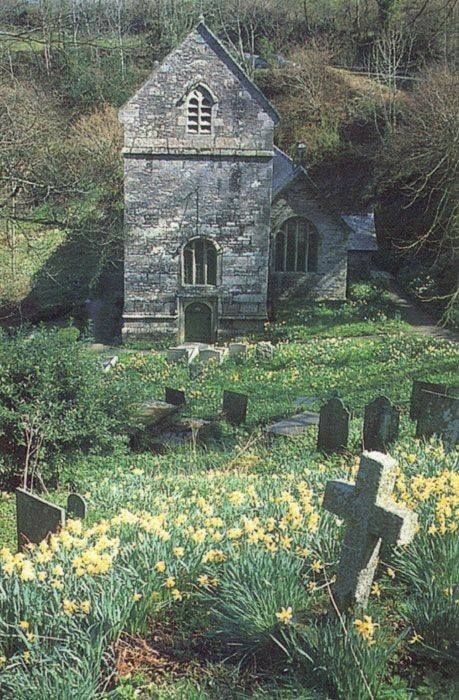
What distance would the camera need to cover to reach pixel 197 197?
23641mm

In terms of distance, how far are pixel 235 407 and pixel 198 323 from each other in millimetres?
12516

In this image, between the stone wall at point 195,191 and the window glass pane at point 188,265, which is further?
the window glass pane at point 188,265

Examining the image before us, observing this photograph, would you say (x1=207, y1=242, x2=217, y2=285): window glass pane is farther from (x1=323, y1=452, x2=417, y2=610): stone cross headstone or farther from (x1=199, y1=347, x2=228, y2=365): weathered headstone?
(x1=323, y1=452, x2=417, y2=610): stone cross headstone

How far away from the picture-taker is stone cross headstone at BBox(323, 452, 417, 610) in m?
3.89

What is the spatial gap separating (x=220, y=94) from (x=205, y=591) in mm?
20518

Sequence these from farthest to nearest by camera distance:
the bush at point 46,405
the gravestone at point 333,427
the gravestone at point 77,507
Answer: the gravestone at point 333,427, the bush at point 46,405, the gravestone at point 77,507

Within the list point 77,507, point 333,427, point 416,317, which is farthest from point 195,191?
point 77,507

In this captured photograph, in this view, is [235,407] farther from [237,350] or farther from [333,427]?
[237,350]

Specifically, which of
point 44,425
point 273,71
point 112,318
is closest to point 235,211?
point 112,318

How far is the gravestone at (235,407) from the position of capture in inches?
489

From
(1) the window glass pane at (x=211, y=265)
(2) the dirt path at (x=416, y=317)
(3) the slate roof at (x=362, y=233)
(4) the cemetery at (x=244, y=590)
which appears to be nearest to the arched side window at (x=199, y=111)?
(1) the window glass pane at (x=211, y=265)

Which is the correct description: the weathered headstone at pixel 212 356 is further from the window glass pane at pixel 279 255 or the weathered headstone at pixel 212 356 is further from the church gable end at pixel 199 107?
the window glass pane at pixel 279 255

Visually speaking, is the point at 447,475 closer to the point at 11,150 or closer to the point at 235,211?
the point at 11,150

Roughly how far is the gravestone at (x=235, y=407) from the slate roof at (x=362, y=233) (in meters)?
18.2
